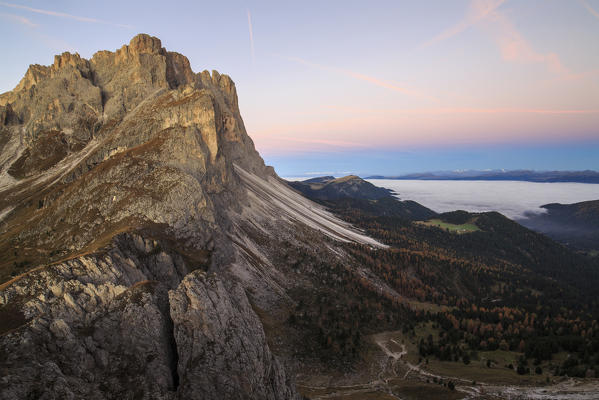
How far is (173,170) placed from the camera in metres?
56.2

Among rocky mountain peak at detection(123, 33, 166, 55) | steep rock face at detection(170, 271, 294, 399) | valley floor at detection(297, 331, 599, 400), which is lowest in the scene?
valley floor at detection(297, 331, 599, 400)

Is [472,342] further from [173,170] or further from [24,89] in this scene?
[24,89]

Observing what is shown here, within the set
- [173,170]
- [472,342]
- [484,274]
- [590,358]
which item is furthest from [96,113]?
[484,274]

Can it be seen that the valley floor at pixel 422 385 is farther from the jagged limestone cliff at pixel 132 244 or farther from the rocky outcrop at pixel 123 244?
the rocky outcrop at pixel 123 244

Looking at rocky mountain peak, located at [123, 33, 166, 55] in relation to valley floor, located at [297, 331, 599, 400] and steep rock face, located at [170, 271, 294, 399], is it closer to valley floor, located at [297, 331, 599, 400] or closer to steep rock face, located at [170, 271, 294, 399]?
steep rock face, located at [170, 271, 294, 399]

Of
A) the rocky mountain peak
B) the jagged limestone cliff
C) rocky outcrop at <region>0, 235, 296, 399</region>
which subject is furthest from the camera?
the rocky mountain peak

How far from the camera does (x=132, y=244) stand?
128 ft

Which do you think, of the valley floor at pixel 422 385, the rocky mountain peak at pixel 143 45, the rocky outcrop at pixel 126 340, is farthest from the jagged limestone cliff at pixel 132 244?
the valley floor at pixel 422 385

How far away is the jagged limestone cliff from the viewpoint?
19.0 meters

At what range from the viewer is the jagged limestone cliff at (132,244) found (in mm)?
18984

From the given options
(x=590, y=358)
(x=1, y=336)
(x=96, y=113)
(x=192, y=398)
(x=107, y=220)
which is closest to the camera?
(x=1, y=336)

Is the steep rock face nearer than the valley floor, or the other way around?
the steep rock face

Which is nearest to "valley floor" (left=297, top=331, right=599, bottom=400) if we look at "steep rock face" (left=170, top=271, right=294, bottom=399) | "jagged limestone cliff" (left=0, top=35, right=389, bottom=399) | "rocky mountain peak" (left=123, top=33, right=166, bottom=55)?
"jagged limestone cliff" (left=0, top=35, right=389, bottom=399)

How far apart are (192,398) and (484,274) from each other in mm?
138538
